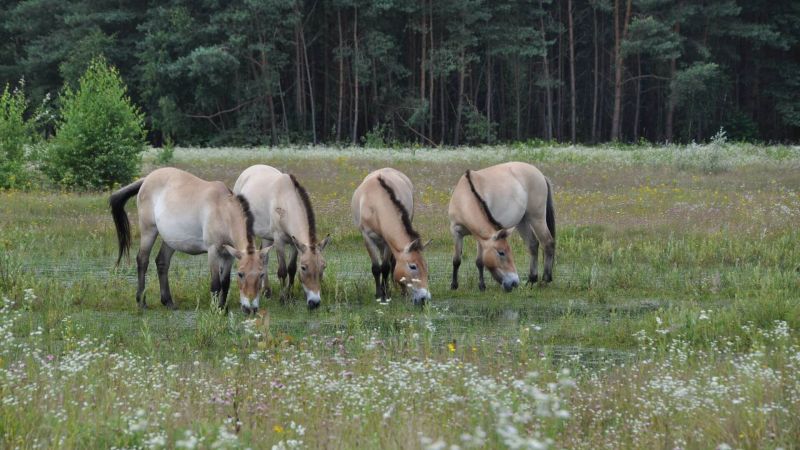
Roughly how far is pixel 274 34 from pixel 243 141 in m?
6.65

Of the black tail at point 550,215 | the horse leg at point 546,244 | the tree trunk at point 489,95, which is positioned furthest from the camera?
the tree trunk at point 489,95

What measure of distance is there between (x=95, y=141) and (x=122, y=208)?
499 inches

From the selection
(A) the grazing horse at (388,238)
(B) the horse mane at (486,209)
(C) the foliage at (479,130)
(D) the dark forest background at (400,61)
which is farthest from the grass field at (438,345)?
(C) the foliage at (479,130)

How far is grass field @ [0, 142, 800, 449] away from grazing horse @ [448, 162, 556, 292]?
0.46 metres

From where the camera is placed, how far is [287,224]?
1146cm

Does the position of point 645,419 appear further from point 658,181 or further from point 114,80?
point 114,80

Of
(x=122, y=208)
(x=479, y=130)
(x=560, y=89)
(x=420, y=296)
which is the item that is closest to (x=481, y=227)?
(x=420, y=296)

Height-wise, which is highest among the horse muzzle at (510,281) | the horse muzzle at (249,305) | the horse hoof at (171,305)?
the horse muzzle at (249,305)

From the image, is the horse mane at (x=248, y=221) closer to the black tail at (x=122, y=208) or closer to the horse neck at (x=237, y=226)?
the horse neck at (x=237, y=226)

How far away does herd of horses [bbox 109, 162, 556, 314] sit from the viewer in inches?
416

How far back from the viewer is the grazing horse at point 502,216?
11.9 m

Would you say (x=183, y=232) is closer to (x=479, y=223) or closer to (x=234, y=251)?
(x=234, y=251)

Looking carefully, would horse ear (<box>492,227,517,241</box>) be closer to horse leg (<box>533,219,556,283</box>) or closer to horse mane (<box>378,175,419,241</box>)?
horse mane (<box>378,175,419,241</box>)

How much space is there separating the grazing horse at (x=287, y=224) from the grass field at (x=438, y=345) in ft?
1.63
